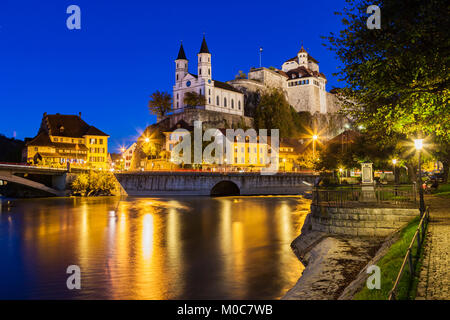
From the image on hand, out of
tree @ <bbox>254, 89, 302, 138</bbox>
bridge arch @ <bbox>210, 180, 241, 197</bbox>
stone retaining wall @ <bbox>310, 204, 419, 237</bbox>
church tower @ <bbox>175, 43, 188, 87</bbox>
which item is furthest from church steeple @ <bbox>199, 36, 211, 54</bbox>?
stone retaining wall @ <bbox>310, 204, 419, 237</bbox>

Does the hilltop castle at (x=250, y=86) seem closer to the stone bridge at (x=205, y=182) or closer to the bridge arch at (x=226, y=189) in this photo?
the bridge arch at (x=226, y=189)

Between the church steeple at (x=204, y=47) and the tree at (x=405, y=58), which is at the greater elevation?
the church steeple at (x=204, y=47)

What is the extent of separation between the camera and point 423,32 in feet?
41.1

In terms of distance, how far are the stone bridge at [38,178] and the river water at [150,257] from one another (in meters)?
23.4

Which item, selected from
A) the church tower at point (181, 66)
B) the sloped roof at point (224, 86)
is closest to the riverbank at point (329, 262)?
the sloped roof at point (224, 86)

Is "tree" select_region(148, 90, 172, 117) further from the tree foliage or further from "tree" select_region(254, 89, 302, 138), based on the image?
the tree foliage

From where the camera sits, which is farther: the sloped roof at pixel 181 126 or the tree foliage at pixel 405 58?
the sloped roof at pixel 181 126

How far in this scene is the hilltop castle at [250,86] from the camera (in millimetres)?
119562

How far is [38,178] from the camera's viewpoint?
7200 centimetres

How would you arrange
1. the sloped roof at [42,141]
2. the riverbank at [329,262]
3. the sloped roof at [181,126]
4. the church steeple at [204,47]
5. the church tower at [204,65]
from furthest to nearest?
the church steeple at [204,47]
the church tower at [204,65]
the sloped roof at [181,126]
the sloped roof at [42,141]
the riverbank at [329,262]

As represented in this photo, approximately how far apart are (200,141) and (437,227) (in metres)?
84.8
